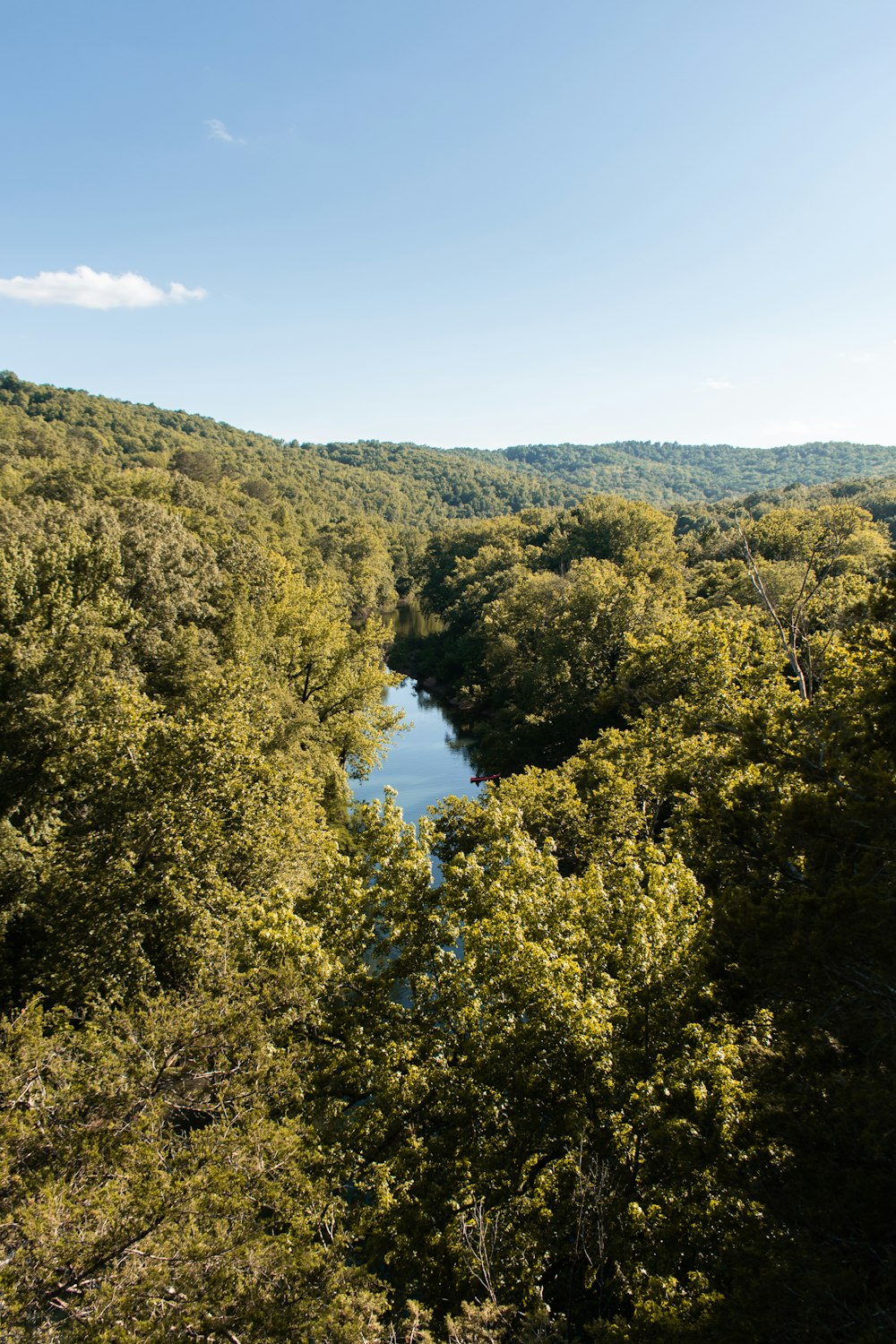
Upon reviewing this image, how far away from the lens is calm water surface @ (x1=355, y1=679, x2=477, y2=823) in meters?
40.1

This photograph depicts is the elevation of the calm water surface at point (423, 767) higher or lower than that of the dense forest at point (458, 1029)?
lower

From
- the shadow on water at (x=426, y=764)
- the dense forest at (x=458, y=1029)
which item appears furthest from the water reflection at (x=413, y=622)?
the dense forest at (x=458, y=1029)

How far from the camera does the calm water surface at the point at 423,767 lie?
1578 inches

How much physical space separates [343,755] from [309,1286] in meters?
27.9

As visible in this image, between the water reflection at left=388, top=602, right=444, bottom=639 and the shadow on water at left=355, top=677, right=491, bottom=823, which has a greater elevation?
the water reflection at left=388, top=602, right=444, bottom=639

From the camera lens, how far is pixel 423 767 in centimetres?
4547

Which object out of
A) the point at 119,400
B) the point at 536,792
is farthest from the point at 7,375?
the point at 536,792

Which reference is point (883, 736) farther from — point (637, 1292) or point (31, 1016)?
point (31, 1016)

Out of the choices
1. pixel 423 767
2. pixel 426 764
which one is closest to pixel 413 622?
pixel 426 764

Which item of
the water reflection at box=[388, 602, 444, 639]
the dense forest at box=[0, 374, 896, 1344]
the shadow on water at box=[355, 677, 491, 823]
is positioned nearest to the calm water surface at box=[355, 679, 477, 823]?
the shadow on water at box=[355, 677, 491, 823]

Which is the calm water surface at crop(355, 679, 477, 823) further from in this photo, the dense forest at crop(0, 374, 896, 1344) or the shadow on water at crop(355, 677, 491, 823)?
the dense forest at crop(0, 374, 896, 1344)

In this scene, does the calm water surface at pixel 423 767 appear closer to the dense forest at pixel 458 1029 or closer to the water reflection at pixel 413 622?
the dense forest at pixel 458 1029

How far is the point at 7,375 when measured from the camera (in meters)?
133

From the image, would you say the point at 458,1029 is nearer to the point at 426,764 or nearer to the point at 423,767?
the point at 423,767
